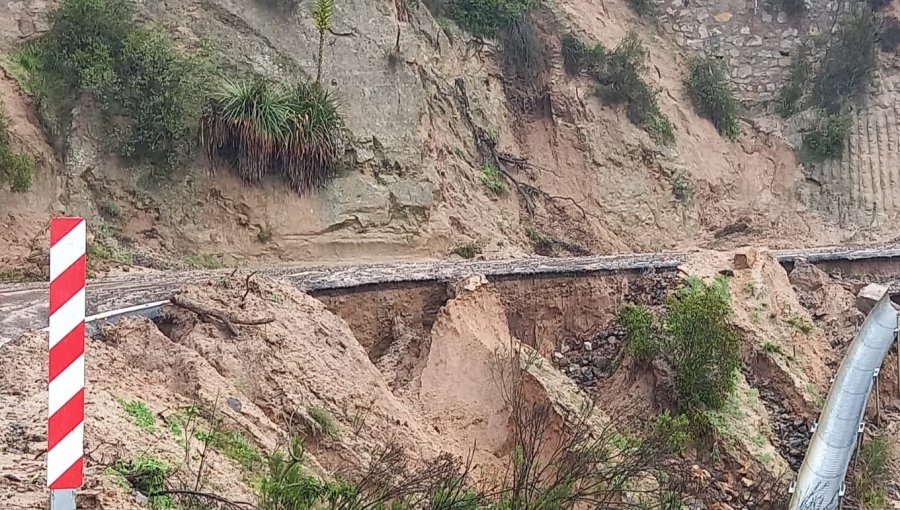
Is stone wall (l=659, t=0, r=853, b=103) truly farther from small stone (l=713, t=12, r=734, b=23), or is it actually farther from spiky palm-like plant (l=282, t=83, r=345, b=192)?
spiky palm-like plant (l=282, t=83, r=345, b=192)

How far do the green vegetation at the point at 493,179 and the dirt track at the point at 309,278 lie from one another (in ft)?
19.3

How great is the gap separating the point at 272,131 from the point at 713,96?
17254 millimetres

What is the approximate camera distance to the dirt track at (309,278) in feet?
31.5

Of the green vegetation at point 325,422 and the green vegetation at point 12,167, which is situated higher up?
the green vegetation at point 12,167

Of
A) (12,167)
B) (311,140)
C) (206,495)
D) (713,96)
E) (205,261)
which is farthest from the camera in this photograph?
(713,96)

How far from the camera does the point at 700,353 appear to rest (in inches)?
507

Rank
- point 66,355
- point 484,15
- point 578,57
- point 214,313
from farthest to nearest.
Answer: point 578,57 < point 484,15 < point 214,313 < point 66,355

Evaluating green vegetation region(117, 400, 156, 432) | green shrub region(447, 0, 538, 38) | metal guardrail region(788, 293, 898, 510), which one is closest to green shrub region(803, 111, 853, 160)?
green shrub region(447, 0, 538, 38)

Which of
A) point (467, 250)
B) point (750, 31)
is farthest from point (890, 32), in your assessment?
point (467, 250)

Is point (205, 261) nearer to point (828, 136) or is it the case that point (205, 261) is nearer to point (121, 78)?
point (121, 78)

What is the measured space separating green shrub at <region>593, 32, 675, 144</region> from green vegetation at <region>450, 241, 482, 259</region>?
8.61 meters

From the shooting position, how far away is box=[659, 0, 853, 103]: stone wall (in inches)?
1253

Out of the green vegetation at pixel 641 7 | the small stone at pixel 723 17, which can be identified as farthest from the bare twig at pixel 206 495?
the small stone at pixel 723 17

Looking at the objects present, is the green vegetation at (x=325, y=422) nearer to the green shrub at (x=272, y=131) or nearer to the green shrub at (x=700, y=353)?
the green shrub at (x=700, y=353)
